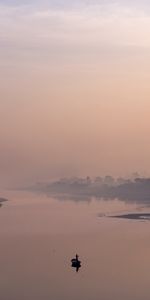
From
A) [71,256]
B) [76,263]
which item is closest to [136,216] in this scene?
[71,256]

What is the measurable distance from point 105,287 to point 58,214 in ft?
126

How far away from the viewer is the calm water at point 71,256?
23.3 meters

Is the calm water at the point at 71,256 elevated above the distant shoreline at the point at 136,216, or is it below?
below

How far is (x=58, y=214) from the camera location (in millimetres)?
62344

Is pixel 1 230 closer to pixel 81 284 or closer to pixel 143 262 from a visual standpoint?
pixel 143 262

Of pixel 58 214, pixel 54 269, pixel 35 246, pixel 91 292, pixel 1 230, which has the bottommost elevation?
pixel 91 292

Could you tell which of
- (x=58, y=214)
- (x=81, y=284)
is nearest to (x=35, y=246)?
(x=81, y=284)

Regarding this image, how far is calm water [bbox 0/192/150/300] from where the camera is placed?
23.3 m

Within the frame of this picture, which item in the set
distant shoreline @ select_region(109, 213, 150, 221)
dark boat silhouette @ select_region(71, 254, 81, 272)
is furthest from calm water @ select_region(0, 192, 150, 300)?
distant shoreline @ select_region(109, 213, 150, 221)

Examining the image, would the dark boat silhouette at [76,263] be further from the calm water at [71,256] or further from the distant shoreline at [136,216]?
the distant shoreline at [136,216]

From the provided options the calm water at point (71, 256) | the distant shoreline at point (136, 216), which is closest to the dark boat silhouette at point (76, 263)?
the calm water at point (71, 256)

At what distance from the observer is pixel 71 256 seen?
32.1 m

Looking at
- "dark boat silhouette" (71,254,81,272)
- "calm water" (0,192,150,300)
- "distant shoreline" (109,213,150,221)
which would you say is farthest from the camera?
"distant shoreline" (109,213,150,221)

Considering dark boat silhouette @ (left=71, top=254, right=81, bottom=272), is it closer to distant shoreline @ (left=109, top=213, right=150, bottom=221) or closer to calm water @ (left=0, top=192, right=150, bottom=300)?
calm water @ (left=0, top=192, right=150, bottom=300)
